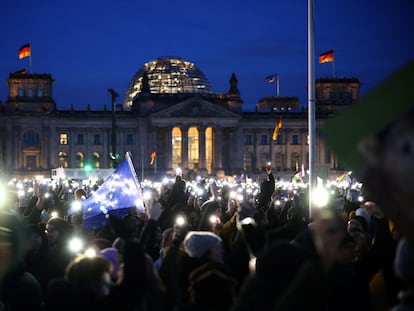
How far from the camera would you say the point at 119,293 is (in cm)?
471

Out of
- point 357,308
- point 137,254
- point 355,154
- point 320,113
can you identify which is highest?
point 320,113

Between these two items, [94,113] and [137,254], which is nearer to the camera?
[137,254]

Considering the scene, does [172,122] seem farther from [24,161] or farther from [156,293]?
[156,293]

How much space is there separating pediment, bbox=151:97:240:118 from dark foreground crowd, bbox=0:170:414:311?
3295 inches

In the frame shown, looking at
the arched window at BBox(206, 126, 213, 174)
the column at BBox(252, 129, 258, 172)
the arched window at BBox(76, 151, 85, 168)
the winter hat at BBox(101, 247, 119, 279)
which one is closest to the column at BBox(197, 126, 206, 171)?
the arched window at BBox(206, 126, 213, 174)

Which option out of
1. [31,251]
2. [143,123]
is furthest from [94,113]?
[31,251]

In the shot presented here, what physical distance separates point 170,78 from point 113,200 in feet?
329

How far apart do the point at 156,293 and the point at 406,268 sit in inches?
89.1

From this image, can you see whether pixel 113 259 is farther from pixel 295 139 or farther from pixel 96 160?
pixel 295 139

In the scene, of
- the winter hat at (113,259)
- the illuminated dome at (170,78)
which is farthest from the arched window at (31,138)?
the winter hat at (113,259)

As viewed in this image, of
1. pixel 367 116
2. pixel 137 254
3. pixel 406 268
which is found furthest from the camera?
→ pixel 137 254

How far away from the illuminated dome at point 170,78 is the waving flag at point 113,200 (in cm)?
9631

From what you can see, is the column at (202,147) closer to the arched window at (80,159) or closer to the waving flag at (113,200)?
the arched window at (80,159)

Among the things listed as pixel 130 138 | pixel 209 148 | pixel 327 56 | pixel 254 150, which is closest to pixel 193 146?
pixel 209 148
